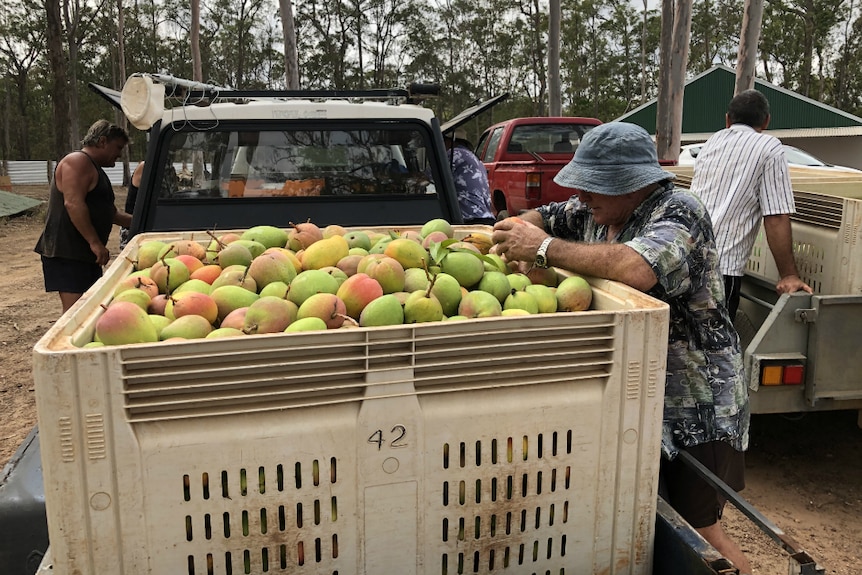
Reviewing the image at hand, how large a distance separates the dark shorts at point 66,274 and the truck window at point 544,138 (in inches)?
320

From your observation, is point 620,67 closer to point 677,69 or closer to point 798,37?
point 798,37

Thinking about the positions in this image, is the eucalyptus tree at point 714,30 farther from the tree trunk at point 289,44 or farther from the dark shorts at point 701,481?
the dark shorts at point 701,481

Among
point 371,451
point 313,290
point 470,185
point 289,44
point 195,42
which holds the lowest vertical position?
point 371,451

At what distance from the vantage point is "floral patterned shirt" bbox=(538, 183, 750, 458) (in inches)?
88.5

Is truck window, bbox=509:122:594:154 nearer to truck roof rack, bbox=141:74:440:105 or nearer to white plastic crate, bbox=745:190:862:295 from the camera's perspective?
truck roof rack, bbox=141:74:440:105

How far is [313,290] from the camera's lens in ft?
6.63

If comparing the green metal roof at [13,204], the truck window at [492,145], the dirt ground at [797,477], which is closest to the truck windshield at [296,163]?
the dirt ground at [797,477]

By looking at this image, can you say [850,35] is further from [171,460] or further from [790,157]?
[171,460]

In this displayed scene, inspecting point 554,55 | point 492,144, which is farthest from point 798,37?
point 492,144

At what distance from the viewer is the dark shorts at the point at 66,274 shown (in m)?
5.37

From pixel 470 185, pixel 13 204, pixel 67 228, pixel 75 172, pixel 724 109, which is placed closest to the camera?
pixel 75 172

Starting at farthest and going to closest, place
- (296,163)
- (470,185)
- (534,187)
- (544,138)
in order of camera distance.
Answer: (544,138)
(534,187)
(470,185)
(296,163)

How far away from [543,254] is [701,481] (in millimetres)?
964

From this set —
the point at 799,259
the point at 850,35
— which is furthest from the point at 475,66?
the point at 799,259
